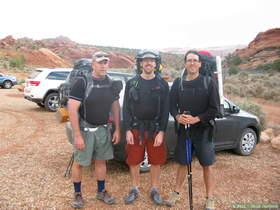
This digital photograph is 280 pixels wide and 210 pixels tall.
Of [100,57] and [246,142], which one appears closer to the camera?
[100,57]

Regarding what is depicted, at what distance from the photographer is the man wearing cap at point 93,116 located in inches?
117

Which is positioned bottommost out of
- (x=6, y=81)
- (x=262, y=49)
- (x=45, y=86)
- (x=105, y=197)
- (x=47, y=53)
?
(x=105, y=197)

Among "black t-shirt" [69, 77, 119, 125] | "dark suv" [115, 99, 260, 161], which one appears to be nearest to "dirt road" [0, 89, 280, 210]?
"dark suv" [115, 99, 260, 161]

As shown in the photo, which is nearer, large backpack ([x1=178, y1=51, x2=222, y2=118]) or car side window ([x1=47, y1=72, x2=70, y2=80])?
large backpack ([x1=178, y1=51, x2=222, y2=118])

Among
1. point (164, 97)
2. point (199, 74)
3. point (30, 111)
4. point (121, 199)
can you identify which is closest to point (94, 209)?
point (121, 199)

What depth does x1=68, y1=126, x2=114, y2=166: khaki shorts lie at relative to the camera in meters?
3.14

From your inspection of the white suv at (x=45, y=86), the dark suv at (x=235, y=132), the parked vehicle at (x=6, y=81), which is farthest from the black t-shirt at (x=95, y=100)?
the parked vehicle at (x=6, y=81)

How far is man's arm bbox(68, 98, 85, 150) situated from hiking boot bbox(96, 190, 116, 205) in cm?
81

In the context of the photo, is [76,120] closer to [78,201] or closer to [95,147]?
[95,147]

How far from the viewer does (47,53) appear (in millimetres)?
46438

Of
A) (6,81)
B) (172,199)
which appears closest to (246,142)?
(172,199)

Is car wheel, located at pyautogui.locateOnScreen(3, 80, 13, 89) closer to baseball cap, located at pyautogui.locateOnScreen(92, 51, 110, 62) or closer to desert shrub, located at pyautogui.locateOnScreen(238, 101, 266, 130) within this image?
desert shrub, located at pyautogui.locateOnScreen(238, 101, 266, 130)

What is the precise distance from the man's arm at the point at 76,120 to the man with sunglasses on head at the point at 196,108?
44.9 inches

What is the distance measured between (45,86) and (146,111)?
23.9ft
